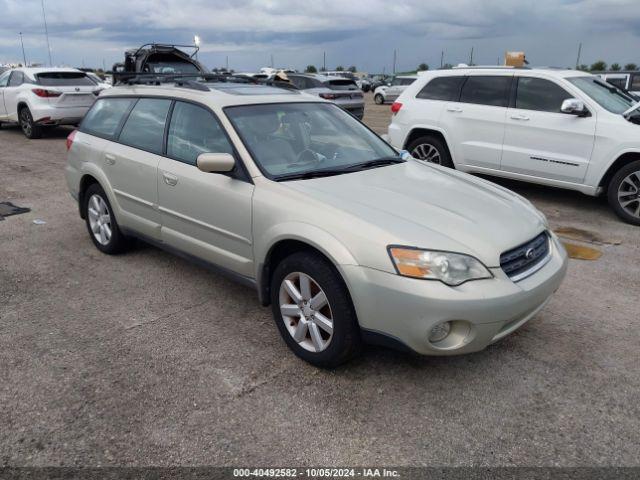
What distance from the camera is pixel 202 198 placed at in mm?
3820

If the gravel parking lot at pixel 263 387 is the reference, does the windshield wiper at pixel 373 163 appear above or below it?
above

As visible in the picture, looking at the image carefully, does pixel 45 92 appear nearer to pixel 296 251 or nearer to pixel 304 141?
pixel 304 141

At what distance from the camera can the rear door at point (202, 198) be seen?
3.59m

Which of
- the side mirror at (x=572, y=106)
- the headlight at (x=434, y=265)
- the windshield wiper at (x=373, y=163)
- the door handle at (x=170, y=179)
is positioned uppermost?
the side mirror at (x=572, y=106)

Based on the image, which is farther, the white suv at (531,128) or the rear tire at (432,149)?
the rear tire at (432,149)

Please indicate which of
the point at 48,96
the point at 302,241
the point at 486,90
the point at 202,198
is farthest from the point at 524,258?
the point at 48,96

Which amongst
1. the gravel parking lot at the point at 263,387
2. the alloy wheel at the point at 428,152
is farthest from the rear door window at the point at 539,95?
the gravel parking lot at the point at 263,387

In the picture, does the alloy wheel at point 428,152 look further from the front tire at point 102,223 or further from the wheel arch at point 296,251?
the wheel arch at point 296,251

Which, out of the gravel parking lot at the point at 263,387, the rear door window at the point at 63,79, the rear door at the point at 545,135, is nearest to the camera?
the gravel parking lot at the point at 263,387

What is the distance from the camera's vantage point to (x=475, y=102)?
24.8ft

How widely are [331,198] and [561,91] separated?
488cm

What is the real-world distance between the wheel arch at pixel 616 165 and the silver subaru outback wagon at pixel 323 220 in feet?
10.7

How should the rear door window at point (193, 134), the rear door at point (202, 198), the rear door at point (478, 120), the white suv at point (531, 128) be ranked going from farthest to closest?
the rear door at point (478, 120)
the white suv at point (531, 128)
the rear door window at point (193, 134)
the rear door at point (202, 198)

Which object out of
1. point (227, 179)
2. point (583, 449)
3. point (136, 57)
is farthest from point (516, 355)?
point (136, 57)
